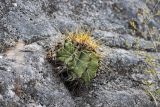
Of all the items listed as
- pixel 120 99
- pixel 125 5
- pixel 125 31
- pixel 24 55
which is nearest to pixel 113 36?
pixel 125 31

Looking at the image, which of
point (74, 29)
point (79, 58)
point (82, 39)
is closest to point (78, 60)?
point (79, 58)

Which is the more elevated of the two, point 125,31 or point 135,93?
point 125,31

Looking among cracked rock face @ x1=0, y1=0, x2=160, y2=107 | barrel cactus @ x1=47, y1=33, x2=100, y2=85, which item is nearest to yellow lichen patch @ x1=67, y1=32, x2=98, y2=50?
barrel cactus @ x1=47, y1=33, x2=100, y2=85

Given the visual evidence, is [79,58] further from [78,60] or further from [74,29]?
[74,29]

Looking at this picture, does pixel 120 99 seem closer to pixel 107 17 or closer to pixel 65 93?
Result: pixel 65 93

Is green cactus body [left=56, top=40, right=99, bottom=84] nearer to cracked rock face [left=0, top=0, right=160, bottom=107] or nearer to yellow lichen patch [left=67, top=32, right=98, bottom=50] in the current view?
yellow lichen patch [left=67, top=32, right=98, bottom=50]

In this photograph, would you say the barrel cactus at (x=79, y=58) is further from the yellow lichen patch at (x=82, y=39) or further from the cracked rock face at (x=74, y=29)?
the cracked rock face at (x=74, y=29)
